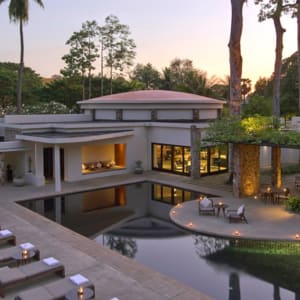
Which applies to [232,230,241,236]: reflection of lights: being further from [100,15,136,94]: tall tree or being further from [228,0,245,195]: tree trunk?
[100,15,136,94]: tall tree

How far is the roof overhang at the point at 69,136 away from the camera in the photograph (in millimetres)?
19984

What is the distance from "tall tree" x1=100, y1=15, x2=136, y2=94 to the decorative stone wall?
34.4m

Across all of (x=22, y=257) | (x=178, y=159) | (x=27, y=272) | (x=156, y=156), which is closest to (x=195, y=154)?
(x=178, y=159)

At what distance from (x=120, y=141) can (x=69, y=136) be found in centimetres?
455

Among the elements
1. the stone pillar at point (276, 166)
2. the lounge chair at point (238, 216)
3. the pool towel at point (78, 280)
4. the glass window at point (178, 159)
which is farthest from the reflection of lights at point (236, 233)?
the glass window at point (178, 159)

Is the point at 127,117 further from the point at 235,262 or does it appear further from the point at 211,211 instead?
the point at 235,262

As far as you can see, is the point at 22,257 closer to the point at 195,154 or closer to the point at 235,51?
the point at 235,51

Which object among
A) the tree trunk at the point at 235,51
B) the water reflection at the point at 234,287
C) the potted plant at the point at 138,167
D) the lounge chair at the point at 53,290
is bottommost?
the water reflection at the point at 234,287

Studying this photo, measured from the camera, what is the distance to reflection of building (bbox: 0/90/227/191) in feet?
72.9

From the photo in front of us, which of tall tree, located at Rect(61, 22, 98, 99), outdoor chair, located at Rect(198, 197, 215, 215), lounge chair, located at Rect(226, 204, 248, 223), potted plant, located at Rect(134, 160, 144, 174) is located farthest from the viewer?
tall tree, located at Rect(61, 22, 98, 99)

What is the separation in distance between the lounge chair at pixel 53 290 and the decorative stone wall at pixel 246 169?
1153 cm

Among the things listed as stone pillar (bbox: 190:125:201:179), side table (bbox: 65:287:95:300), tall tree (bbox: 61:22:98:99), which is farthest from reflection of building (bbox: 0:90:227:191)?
tall tree (bbox: 61:22:98:99)

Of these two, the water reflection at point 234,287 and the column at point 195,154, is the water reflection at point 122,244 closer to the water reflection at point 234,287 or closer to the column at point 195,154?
the water reflection at point 234,287

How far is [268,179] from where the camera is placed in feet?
75.5
